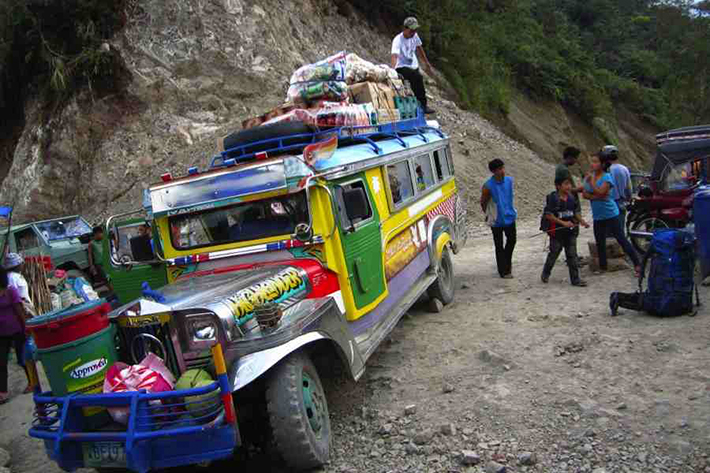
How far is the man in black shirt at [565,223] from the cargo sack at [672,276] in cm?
149

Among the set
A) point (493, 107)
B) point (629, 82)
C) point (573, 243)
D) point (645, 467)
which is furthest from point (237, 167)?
point (629, 82)

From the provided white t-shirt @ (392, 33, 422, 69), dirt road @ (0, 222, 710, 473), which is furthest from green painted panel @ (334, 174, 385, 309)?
white t-shirt @ (392, 33, 422, 69)

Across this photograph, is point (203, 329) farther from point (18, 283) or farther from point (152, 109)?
point (152, 109)

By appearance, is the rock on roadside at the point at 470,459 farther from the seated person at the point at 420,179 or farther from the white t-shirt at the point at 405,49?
the white t-shirt at the point at 405,49

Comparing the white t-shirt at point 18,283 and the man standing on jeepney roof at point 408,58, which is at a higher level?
the man standing on jeepney roof at point 408,58

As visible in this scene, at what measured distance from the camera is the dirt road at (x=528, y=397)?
3.78 meters

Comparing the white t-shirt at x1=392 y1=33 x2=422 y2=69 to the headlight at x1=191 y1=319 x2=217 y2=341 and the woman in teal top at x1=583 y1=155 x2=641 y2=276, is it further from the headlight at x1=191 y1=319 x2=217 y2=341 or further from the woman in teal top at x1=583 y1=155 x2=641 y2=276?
the headlight at x1=191 y1=319 x2=217 y2=341

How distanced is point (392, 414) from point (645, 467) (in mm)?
1810

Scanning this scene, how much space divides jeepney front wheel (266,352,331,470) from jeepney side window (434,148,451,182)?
485 centimetres

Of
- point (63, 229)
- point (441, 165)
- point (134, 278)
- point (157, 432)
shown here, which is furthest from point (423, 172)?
point (63, 229)

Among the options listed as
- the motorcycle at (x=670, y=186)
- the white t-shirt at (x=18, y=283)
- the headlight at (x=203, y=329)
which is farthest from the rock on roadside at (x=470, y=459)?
the motorcycle at (x=670, y=186)

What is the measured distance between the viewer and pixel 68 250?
11.2 m

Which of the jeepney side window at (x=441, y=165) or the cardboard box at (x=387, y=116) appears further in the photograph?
the jeepney side window at (x=441, y=165)

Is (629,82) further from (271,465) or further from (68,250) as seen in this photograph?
(271,465)
